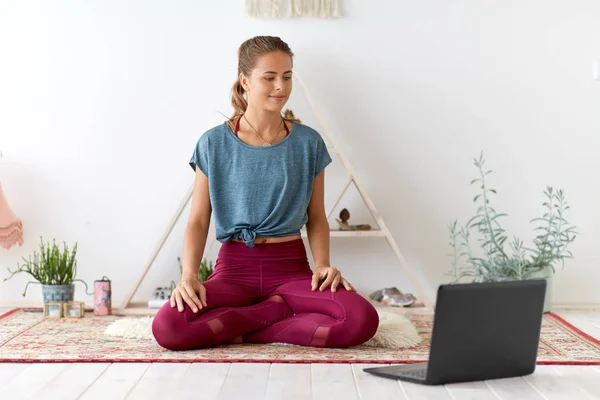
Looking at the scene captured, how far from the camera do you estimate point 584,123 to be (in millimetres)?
3559

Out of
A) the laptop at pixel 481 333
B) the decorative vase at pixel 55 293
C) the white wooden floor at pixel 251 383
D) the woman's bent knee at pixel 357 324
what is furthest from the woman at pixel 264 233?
the decorative vase at pixel 55 293

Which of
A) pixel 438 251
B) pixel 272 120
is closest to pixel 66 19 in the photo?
pixel 272 120

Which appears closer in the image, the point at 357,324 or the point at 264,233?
the point at 357,324

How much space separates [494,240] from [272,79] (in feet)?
4.04

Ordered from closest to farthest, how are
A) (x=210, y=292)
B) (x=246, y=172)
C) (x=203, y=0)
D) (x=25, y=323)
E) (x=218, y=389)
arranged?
(x=218, y=389) → (x=210, y=292) → (x=246, y=172) → (x=25, y=323) → (x=203, y=0)

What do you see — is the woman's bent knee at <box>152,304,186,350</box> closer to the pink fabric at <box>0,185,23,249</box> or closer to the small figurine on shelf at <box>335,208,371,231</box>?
the small figurine on shelf at <box>335,208,371,231</box>

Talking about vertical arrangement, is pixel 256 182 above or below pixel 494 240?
above

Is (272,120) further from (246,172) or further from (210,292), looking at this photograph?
(210,292)

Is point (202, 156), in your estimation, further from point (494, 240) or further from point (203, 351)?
point (494, 240)

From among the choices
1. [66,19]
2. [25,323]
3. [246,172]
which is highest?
[66,19]

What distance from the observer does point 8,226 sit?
11.2 ft

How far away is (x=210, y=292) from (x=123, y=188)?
1133mm

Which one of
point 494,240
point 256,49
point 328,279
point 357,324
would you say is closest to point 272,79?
point 256,49

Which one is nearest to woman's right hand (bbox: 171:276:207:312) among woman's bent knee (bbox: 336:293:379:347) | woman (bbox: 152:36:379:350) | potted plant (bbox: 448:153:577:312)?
woman (bbox: 152:36:379:350)
